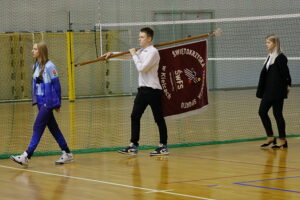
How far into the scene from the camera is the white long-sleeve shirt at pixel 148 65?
380 inches

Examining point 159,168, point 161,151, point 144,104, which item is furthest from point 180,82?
point 159,168

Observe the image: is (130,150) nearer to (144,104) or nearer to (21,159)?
(144,104)

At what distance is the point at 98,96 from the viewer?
24.1 metres

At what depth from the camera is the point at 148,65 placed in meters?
9.64

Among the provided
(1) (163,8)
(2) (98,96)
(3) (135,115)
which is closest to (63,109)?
(2) (98,96)

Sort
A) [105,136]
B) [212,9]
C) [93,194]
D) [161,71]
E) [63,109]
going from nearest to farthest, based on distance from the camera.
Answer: [93,194] → [161,71] → [105,136] → [63,109] → [212,9]

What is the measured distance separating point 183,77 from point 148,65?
1.54 metres

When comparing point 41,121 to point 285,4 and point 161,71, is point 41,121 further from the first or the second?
point 285,4

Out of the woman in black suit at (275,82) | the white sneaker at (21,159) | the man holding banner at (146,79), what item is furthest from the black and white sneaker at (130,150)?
the woman in black suit at (275,82)

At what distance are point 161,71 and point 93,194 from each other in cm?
422

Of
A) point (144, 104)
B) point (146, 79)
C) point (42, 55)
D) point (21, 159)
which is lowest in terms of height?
point (21, 159)

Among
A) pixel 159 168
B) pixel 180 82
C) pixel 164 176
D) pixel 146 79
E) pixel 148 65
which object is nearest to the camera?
pixel 164 176

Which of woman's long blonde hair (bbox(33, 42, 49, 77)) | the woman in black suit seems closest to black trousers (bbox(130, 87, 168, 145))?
woman's long blonde hair (bbox(33, 42, 49, 77))

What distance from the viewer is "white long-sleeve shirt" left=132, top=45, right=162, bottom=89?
9656mm
